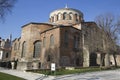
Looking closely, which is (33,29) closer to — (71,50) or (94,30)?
(71,50)

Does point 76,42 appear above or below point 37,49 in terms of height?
above

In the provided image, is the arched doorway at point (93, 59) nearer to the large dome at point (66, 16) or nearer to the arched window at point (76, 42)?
the arched window at point (76, 42)

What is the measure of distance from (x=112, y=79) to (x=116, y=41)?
20.3m

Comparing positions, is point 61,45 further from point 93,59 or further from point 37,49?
point 93,59

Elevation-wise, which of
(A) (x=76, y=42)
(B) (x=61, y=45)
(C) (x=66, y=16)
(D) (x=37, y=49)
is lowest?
(D) (x=37, y=49)

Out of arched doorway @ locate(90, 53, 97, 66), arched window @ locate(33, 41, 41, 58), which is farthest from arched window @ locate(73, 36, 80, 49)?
arched window @ locate(33, 41, 41, 58)

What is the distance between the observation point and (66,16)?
51.3 m

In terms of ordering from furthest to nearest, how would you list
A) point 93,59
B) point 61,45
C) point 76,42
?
1. point 93,59
2. point 76,42
3. point 61,45

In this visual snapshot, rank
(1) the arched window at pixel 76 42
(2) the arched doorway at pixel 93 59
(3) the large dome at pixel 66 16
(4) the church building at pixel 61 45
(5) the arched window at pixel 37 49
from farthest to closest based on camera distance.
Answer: (3) the large dome at pixel 66 16, (5) the arched window at pixel 37 49, (2) the arched doorway at pixel 93 59, (1) the arched window at pixel 76 42, (4) the church building at pixel 61 45

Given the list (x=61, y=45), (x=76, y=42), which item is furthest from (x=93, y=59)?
(x=61, y=45)

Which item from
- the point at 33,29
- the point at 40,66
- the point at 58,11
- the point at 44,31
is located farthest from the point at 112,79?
the point at 58,11

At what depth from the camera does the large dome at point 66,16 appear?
5056 cm

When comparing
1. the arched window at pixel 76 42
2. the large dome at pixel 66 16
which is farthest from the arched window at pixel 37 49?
the large dome at pixel 66 16

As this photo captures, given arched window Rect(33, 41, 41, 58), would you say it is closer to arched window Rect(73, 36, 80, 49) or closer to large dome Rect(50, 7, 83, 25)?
arched window Rect(73, 36, 80, 49)
